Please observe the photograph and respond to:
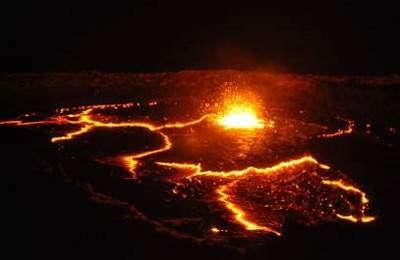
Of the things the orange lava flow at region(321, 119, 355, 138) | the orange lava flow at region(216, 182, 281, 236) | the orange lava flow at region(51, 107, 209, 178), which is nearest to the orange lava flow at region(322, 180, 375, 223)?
the orange lava flow at region(216, 182, 281, 236)

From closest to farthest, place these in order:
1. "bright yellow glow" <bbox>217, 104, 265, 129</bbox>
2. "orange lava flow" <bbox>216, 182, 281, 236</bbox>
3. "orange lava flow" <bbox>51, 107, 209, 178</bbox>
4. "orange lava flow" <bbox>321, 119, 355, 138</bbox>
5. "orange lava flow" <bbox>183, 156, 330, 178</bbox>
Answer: "orange lava flow" <bbox>216, 182, 281, 236</bbox> → "orange lava flow" <bbox>183, 156, 330, 178</bbox> → "orange lava flow" <bbox>51, 107, 209, 178</bbox> → "orange lava flow" <bbox>321, 119, 355, 138</bbox> → "bright yellow glow" <bbox>217, 104, 265, 129</bbox>

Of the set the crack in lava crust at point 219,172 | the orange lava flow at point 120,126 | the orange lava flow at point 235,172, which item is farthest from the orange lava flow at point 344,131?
the orange lava flow at point 120,126

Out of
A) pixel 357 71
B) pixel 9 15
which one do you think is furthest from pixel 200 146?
pixel 9 15

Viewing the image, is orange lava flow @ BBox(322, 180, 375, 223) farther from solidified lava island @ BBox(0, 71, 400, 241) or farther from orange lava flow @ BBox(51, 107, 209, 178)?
orange lava flow @ BBox(51, 107, 209, 178)

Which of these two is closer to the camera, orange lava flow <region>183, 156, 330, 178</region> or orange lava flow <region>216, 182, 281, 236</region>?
orange lava flow <region>216, 182, 281, 236</region>

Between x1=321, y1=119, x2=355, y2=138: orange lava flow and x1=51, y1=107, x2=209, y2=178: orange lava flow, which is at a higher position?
x1=321, y1=119, x2=355, y2=138: orange lava flow

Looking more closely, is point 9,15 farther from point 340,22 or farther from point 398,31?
point 398,31

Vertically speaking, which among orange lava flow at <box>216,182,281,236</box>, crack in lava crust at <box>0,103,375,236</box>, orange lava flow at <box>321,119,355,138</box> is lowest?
orange lava flow at <box>216,182,281,236</box>

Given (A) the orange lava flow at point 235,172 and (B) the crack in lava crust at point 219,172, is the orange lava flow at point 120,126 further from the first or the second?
(A) the orange lava flow at point 235,172
